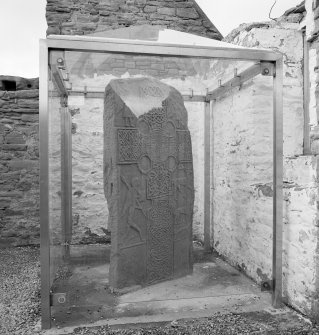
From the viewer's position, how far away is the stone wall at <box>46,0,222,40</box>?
592 centimetres

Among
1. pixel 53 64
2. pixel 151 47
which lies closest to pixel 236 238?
pixel 151 47

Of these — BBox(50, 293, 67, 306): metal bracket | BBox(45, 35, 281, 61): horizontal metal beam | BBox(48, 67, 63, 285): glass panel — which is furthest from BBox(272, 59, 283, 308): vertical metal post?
BBox(48, 67, 63, 285): glass panel

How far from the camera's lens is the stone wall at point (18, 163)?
5238 millimetres

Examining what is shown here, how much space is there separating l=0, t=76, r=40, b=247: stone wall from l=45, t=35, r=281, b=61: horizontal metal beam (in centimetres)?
290

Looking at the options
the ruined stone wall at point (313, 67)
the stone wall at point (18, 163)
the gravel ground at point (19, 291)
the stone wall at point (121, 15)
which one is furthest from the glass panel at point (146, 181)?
the stone wall at point (121, 15)

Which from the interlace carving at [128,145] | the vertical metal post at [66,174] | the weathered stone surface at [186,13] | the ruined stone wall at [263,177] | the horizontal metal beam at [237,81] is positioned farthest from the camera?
the weathered stone surface at [186,13]

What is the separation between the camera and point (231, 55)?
283 centimetres

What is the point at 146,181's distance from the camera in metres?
3.19

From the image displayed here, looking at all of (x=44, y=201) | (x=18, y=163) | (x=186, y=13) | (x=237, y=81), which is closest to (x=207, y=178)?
(x=237, y=81)

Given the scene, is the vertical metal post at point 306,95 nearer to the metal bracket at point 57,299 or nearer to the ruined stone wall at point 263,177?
the ruined stone wall at point 263,177

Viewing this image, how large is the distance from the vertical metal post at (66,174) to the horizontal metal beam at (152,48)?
1.25 meters

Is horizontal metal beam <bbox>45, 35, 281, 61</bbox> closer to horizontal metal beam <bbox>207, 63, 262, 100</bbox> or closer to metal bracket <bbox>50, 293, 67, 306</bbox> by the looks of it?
horizontal metal beam <bbox>207, 63, 262, 100</bbox>

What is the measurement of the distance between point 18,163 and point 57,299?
303 cm

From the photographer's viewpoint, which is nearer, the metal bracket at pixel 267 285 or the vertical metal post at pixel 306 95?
the metal bracket at pixel 267 285
